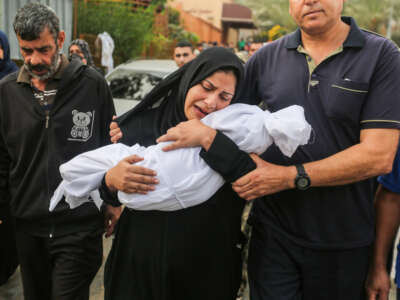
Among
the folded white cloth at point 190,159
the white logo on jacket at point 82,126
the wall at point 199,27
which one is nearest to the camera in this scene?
the folded white cloth at point 190,159

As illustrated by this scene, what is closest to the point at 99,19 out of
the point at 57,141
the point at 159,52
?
the point at 159,52

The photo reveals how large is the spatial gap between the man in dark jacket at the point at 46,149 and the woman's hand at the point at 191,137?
1041mm

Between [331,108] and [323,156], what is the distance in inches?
9.0

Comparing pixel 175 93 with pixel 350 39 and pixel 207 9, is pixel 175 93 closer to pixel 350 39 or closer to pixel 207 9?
pixel 350 39

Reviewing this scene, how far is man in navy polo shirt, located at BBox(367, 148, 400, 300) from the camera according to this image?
86.8 inches

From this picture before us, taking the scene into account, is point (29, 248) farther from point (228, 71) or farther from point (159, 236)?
point (228, 71)

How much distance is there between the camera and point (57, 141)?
2.54 meters

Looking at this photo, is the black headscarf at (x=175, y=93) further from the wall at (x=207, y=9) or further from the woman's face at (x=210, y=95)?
the wall at (x=207, y=9)

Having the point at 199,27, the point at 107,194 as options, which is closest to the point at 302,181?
the point at 107,194

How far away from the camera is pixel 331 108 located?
1979 millimetres

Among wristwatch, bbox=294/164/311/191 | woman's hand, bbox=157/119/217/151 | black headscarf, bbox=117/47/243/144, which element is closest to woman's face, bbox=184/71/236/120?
black headscarf, bbox=117/47/243/144

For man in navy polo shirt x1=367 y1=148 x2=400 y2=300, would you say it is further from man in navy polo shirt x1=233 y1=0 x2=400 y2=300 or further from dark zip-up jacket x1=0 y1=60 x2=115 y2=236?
dark zip-up jacket x1=0 y1=60 x2=115 y2=236

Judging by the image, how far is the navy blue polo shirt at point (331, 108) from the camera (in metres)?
1.94

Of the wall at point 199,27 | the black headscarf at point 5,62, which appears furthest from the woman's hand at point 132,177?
the wall at point 199,27
